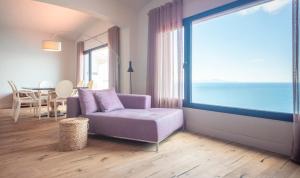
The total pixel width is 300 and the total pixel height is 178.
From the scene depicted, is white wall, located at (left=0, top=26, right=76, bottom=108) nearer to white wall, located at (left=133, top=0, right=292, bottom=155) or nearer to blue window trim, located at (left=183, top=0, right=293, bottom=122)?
white wall, located at (left=133, top=0, right=292, bottom=155)

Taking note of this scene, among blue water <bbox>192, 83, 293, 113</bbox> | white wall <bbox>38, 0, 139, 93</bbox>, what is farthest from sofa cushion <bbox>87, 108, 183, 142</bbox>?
white wall <bbox>38, 0, 139, 93</bbox>

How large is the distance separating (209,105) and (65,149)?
2.23m

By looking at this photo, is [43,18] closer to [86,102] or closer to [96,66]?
[96,66]

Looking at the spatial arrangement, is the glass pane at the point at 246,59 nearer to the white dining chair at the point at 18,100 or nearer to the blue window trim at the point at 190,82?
the blue window trim at the point at 190,82

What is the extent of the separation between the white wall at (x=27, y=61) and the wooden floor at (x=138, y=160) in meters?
4.19

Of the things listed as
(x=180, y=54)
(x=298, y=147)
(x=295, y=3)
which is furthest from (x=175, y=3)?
(x=298, y=147)

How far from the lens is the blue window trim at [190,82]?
2.50 meters

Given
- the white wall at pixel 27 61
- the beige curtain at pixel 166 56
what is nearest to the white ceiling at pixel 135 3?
the beige curtain at pixel 166 56

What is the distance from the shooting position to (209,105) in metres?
3.26

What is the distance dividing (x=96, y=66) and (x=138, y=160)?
17.2 ft

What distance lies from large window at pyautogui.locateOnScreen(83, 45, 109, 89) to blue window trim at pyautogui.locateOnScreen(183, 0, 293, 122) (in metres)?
3.43

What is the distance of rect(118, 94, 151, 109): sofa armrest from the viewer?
3537mm

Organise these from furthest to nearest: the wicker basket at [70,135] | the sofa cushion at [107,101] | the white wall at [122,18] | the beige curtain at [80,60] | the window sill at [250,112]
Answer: the beige curtain at [80,60] < the white wall at [122,18] < the sofa cushion at [107,101] < the wicker basket at [70,135] < the window sill at [250,112]

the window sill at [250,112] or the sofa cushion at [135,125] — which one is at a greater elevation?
the window sill at [250,112]
